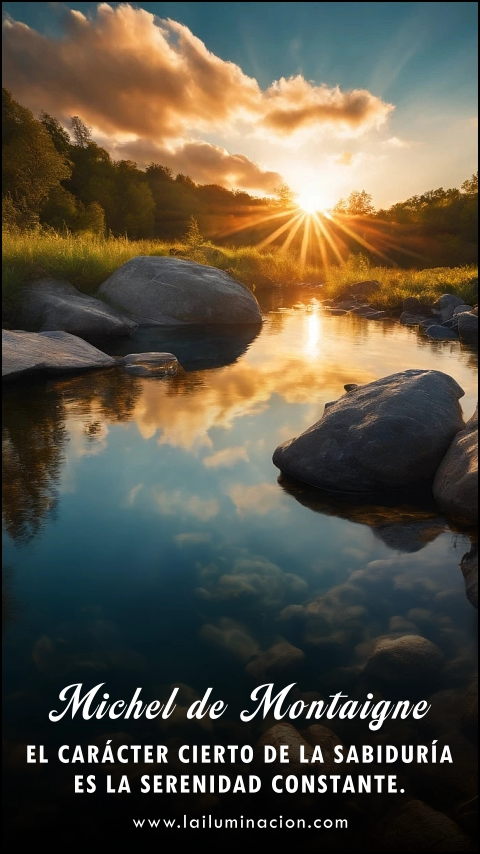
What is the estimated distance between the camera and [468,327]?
1523cm

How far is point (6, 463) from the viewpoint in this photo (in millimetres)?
5680

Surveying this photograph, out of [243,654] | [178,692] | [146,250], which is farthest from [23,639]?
[146,250]

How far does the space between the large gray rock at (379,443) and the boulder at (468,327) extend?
1027cm

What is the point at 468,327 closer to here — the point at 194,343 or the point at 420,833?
the point at 194,343

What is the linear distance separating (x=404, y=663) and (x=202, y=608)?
1266mm

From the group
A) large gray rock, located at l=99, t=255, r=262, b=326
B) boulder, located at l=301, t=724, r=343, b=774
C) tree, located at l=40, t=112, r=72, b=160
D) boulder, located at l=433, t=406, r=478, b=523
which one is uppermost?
tree, located at l=40, t=112, r=72, b=160

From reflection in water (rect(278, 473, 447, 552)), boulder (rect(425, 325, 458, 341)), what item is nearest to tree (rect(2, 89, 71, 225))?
boulder (rect(425, 325, 458, 341))

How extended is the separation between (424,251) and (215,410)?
183 feet

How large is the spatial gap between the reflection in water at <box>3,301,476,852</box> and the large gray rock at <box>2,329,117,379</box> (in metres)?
2.05

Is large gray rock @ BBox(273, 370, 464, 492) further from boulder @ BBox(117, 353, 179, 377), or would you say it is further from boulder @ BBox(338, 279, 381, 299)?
boulder @ BBox(338, 279, 381, 299)

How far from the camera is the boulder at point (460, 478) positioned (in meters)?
4.44

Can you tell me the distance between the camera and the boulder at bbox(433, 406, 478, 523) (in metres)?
4.44

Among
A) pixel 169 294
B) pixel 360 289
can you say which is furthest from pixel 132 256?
pixel 360 289

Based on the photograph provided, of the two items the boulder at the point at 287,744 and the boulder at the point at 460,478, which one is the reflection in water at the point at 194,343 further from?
the boulder at the point at 287,744
